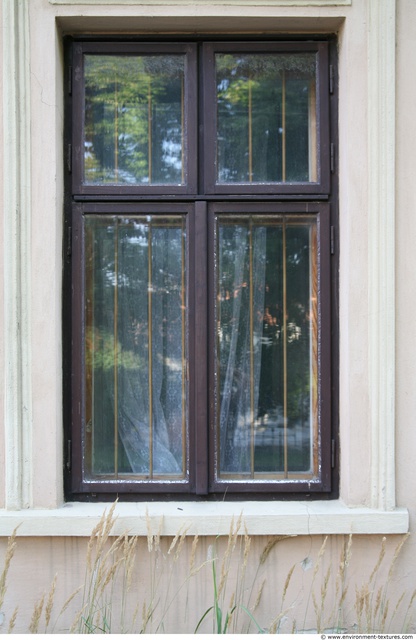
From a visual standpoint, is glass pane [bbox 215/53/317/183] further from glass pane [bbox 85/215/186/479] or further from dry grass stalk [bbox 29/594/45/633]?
dry grass stalk [bbox 29/594/45/633]

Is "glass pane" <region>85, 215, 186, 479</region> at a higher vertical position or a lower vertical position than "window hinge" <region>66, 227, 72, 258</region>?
lower

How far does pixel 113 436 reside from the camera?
322cm

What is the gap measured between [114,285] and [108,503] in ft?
3.71

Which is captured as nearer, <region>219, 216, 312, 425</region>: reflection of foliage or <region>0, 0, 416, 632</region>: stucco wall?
<region>0, 0, 416, 632</region>: stucco wall

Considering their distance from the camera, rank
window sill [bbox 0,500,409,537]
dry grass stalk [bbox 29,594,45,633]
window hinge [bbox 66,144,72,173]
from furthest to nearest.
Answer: window hinge [bbox 66,144,72,173] → window sill [bbox 0,500,409,537] → dry grass stalk [bbox 29,594,45,633]

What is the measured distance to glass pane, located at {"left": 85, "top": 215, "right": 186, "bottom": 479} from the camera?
3.22m

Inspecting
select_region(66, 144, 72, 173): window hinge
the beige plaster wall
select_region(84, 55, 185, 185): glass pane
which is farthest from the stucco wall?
select_region(84, 55, 185, 185): glass pane

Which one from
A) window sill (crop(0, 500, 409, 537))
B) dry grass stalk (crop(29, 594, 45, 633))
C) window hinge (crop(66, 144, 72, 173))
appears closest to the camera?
dry grass stalk (crop(29, 594, 45, 633))

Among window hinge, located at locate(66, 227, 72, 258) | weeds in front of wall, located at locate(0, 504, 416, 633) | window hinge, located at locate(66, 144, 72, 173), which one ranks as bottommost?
weeds in front of wall, located at locate(0, 504, 416, 633)

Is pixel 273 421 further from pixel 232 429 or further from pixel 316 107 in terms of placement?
pixel 316 107

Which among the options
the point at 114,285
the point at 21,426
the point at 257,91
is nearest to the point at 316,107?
the point at 257,91

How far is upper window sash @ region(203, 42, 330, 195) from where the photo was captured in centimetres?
322

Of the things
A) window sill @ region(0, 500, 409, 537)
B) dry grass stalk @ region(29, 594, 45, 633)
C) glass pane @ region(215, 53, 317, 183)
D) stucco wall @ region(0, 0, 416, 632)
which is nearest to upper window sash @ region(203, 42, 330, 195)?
glass pane @ region(215, 53, 317, 183)

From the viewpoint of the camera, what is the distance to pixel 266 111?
3.25 m
